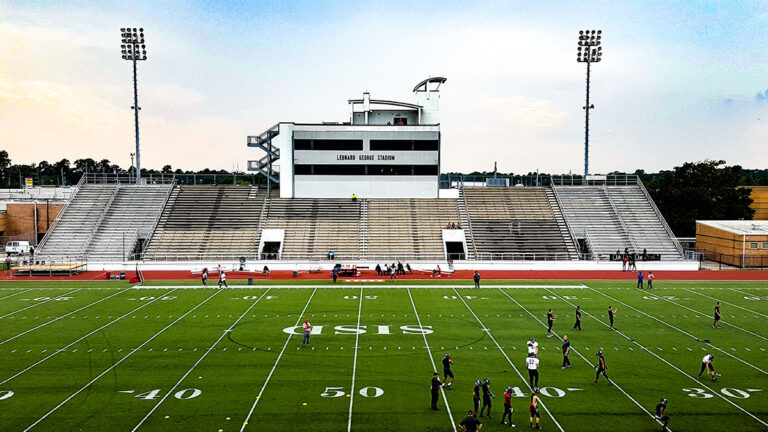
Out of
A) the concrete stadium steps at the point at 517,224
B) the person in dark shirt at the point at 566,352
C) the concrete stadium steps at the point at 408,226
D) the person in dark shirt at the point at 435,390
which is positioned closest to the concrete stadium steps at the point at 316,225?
the concrete stadium steps at the point at 408,226

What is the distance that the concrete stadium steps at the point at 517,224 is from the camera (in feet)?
166

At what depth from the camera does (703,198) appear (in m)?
62.3

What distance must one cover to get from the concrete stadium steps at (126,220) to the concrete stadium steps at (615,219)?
40215 millimetres

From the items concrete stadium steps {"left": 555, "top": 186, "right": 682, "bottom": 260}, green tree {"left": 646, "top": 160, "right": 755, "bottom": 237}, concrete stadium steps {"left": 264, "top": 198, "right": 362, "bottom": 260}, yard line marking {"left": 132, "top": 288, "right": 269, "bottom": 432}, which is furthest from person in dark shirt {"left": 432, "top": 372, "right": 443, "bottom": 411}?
green tree {"left": 646, "top": 160, "right": 755, "bottom": 237}

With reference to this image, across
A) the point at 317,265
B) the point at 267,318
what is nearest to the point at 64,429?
the point at 267,318

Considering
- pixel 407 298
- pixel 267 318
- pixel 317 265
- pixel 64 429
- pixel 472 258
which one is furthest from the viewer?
pixel 472 258

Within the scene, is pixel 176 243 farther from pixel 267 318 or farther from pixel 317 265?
pixel 267 318

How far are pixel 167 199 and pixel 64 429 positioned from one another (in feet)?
151

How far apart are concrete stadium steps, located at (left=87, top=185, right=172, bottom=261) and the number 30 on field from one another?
35.7 m

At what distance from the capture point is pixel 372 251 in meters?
50.3

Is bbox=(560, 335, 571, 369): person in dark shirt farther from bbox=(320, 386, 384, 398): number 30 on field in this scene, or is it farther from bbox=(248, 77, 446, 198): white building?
bbox=(248, 77, 446, 198): white building

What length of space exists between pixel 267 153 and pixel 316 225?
11.7 meters

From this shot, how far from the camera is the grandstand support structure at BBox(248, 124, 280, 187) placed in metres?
60.7

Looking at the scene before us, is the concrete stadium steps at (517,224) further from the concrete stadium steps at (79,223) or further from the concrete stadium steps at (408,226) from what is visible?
the concrete stadium steps at (79,223)
